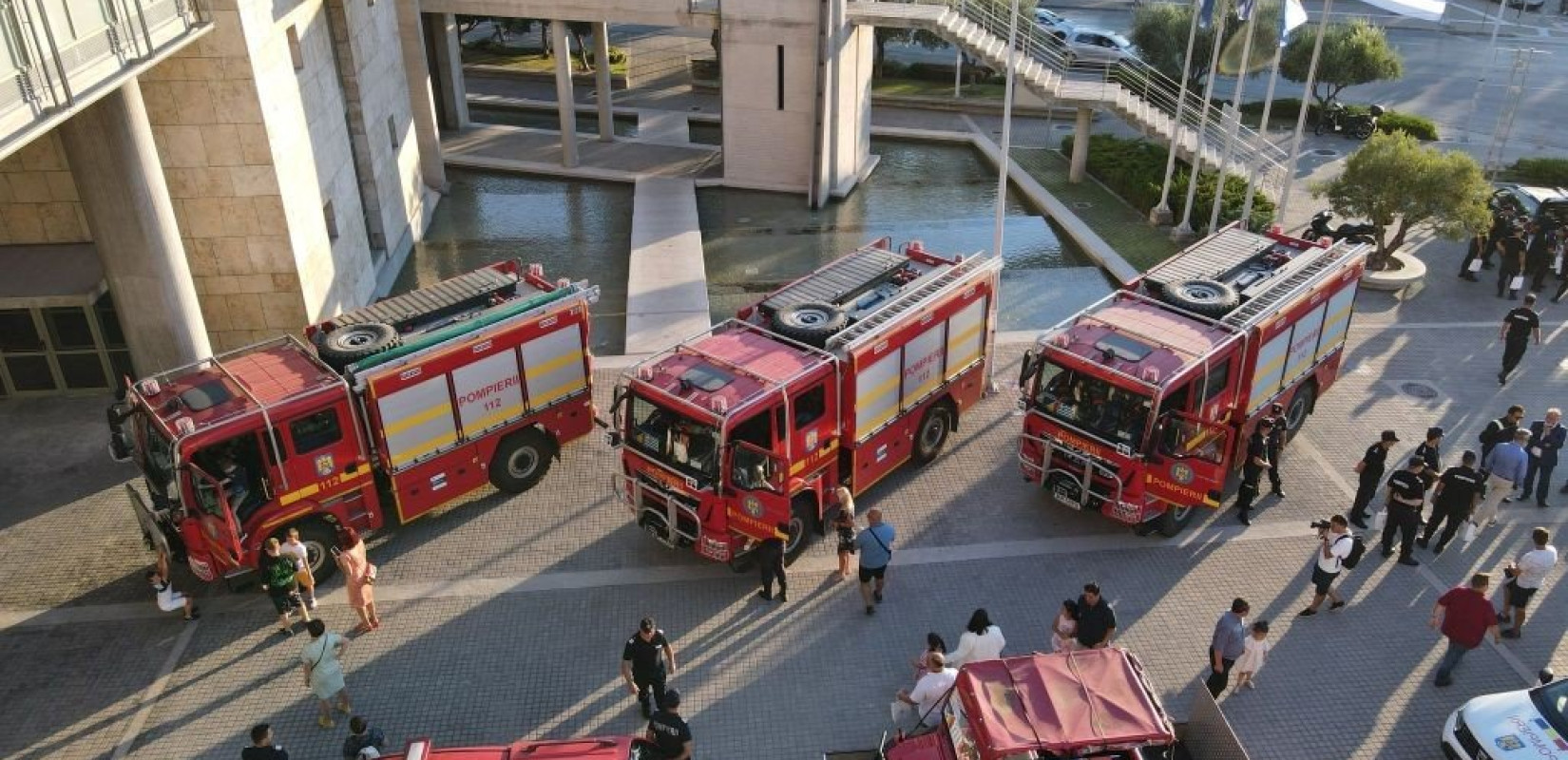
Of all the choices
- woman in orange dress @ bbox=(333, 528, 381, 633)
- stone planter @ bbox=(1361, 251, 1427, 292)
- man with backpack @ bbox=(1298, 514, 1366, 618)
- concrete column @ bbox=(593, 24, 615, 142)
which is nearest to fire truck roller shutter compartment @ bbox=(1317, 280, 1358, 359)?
man with backpack @ bbox=(1298, 514, 1366, 618)

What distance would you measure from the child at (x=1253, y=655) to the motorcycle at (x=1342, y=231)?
12.5 metres

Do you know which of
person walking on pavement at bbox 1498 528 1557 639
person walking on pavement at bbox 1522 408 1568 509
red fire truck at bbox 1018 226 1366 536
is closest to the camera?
person walking on pavement at bbox 1498 528 1557 639

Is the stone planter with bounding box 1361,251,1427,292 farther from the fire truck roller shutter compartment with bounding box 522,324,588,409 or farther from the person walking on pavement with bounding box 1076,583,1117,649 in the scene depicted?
the fire truck roller shutter compartment with bounding box 522,324,588,409

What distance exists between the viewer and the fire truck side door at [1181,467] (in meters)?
13.4

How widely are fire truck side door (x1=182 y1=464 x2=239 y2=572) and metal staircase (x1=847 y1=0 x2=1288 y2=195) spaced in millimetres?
19960

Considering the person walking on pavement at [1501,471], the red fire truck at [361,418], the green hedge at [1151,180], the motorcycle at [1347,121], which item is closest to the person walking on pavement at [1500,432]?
the person walking on pavement at [1501,471]

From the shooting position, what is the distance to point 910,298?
50.2ft

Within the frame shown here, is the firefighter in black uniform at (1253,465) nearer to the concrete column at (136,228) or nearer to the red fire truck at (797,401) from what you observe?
the red fire truck at (797,401)

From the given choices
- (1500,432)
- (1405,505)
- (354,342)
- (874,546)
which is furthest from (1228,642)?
(354,342)

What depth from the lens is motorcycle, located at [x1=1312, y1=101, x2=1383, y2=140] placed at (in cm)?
3224

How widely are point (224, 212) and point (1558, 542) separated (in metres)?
20.4

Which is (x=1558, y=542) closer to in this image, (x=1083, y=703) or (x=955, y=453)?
(x=955, y=453)

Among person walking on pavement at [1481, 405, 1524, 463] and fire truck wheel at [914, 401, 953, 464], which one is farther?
fire truck wheel at [914, 401, 953, 464]

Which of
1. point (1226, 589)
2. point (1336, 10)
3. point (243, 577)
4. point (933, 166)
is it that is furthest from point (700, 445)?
point (1336, 10)
